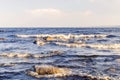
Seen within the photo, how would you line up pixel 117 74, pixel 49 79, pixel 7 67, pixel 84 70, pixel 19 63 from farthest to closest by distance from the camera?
pixel 19 63 → pixel 7 67 → pixel 84 70 → pixel 117 74 → pixel 49 79

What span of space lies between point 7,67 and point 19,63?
97.5 inches

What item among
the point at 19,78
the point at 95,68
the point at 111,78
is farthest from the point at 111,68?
the point at 19,78

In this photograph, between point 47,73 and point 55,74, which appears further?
point 47,73

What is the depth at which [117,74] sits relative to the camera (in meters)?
20.6

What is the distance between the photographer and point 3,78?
19906mm

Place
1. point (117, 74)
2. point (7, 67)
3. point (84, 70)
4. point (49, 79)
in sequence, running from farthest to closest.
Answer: point (7, 67) → point (84, 70) → point (117, 74) → point (49, 79)

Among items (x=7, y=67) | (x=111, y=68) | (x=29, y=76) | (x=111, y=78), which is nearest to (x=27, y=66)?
(x=7, y=67)

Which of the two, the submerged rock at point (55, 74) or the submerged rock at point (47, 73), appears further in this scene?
the submerged rock at point (47, 73)

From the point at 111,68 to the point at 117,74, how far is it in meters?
2.66

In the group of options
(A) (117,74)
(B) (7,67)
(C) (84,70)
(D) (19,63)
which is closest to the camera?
(A) (117,74)

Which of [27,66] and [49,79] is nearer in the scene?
[49,79]

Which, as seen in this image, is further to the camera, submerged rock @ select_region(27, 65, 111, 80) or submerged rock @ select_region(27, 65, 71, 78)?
submerged rock @ select_region(27, 65, 71, 78)

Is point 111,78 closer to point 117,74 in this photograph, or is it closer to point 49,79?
point 117,74

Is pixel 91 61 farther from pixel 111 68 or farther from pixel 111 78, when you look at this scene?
pixel 111 78
